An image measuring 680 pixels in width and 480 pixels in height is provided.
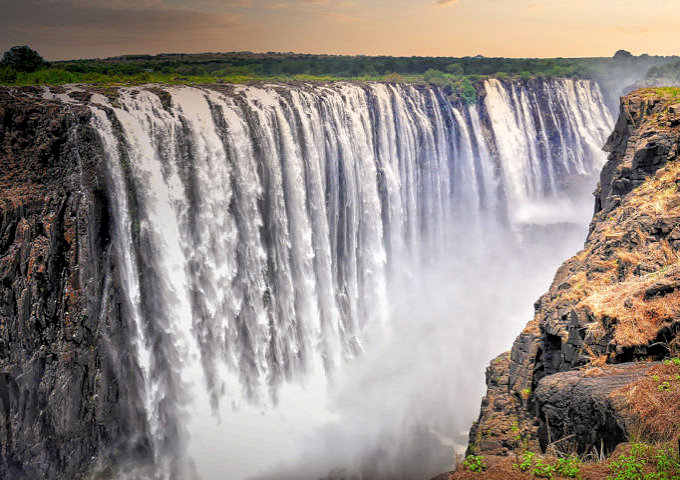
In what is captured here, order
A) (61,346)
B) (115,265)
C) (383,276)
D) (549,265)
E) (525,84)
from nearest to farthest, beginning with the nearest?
(61,346)
(115,265)
(383,276)
(549,265)
(525,84)

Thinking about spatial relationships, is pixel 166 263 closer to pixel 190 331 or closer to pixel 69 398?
pixel 190 331

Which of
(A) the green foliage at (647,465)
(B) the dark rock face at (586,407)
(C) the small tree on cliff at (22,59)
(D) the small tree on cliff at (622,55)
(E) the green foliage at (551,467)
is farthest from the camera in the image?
(D) the small tree on cliff at (622,55)

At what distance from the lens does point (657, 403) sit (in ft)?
25.2

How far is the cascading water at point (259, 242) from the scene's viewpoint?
16141mm

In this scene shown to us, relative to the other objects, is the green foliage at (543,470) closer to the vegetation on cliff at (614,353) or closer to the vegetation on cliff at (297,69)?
the vegetation on cliff at (614,353)

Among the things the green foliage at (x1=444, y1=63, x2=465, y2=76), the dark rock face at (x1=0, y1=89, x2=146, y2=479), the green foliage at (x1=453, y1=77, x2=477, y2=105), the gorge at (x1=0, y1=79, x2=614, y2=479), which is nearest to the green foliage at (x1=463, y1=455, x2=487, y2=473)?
the gorge at (x1=0, y1=79, x2=614, y2=479)

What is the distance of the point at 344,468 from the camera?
1569cm

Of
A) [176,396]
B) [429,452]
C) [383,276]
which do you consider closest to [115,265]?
[176,396]

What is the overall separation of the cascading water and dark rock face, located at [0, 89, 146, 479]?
0.74 m

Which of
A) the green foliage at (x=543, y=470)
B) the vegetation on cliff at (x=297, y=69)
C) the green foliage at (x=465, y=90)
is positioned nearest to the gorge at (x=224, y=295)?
the vegetation on cliff at (x=297, y=69)

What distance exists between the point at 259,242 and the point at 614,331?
38.3 feet

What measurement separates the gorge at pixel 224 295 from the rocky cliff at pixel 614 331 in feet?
16.2

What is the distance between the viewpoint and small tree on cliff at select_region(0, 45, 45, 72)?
17.1m

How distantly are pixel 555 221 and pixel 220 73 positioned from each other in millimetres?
20183
